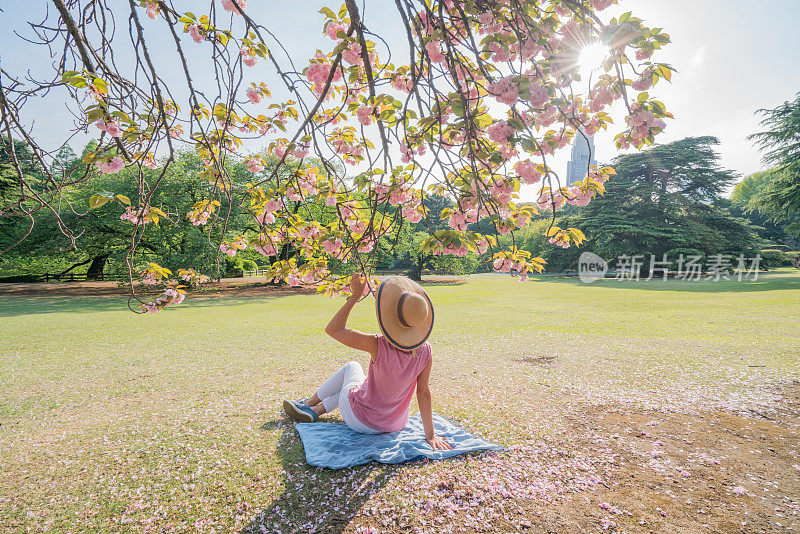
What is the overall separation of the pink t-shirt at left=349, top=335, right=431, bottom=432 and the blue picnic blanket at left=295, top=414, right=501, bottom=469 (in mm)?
148

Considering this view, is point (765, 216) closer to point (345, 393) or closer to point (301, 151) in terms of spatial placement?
point (345, 393)

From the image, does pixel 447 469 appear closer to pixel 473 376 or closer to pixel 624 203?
pixel 473 376

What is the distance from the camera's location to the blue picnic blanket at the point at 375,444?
284 cm

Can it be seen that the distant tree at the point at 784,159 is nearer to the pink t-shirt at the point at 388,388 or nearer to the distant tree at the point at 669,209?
the distant tree at the point at 669,209

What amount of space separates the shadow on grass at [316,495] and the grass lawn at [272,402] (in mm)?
13

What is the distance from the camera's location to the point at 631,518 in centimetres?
225

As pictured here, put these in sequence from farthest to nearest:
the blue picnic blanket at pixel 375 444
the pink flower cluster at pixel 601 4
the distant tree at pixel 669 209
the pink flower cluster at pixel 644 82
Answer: the distant tree at pixel 669 209 → the blue picnic blanket at pixel 375 444 → the pink flower cluster at pixel 601 4 → the pink flower cluster at pixel 644 82

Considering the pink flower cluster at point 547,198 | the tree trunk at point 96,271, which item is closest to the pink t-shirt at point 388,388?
the pink flower cluster at point 547,198

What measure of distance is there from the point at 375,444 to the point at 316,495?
69 cm

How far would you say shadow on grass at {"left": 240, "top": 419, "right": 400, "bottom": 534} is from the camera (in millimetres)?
2178

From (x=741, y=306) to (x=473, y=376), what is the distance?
11.2m

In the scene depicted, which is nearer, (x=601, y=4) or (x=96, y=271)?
(x=601, y=4)

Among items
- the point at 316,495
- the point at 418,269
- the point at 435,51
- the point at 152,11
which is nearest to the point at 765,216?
the point at 418,269

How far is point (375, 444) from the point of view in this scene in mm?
3039
